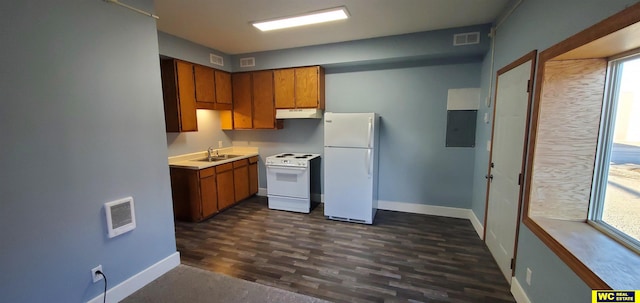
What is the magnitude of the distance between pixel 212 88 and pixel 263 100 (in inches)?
33.0

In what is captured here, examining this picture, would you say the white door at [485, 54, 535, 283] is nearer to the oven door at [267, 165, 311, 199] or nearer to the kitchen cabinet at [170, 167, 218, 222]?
the oven door at [267, 165, 311, 199]

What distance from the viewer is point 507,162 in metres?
2.37

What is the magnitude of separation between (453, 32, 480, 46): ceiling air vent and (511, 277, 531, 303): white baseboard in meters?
2.72

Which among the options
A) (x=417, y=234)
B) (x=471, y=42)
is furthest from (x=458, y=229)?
(x=471, y=42)

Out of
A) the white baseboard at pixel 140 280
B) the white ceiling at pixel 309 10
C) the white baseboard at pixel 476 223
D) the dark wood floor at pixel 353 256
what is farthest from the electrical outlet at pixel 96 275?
the white baseboard at pixel 476 223

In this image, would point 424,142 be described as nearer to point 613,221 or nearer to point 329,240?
point 329,240

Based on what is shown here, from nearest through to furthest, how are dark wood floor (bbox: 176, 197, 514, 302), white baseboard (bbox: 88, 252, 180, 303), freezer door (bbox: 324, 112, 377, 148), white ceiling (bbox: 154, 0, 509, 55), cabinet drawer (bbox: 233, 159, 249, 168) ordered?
white baseboard (bbox: 88, 252, 180, 303)
dark wood floor (bbox: 176, 197, 514, 302)
white ceiling (bbox: 154, 0, 509, 55)
freezer door (bbox: 324, 112, 377, 148)
cabinet drawer (bbox: 233, 159, 249, 168)

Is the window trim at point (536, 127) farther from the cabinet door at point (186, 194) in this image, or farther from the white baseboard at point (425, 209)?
the cabinet door at point (186, 194)

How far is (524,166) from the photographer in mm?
1997

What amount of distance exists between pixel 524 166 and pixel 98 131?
3396 mm

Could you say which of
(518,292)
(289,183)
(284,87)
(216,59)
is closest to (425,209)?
(518,292)

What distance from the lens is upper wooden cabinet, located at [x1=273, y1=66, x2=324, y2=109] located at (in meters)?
4.02

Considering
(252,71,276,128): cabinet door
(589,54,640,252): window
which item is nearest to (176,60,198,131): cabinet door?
(252,71,276,128): cabinet door

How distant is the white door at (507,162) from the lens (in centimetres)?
211
